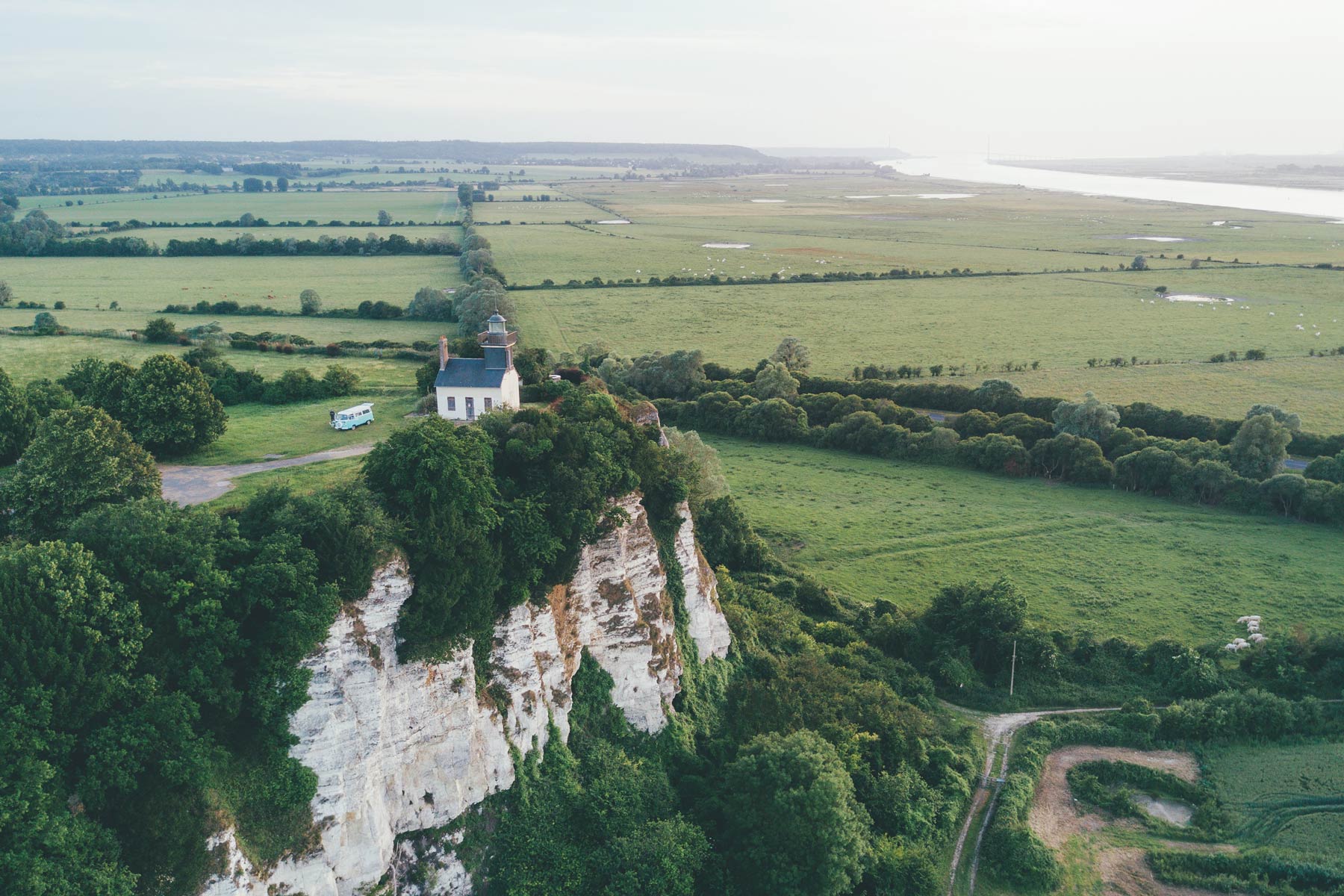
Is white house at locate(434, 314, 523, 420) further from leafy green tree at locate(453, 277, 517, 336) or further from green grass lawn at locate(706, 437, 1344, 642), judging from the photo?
leafy green tree at locate(453, 277, 517, 336)

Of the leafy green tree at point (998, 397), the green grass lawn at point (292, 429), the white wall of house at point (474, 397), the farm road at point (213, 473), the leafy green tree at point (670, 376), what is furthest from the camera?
the leafy green tree at point (670, 376)

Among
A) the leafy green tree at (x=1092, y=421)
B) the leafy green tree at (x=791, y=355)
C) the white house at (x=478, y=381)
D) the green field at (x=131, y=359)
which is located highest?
the white house at (x=478, y=381)

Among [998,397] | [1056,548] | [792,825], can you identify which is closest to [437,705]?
[792,825]

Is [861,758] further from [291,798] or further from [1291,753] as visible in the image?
[291,798]

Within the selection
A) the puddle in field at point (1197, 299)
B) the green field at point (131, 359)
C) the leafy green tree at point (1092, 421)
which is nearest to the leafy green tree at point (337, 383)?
the green field at point (131, 359)

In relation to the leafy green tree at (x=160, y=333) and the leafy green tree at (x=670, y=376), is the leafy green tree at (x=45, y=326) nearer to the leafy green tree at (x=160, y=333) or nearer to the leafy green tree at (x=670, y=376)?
the leafy green tree at (x=160, y=333)

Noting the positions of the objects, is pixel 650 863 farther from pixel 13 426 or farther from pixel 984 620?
pixel 13 426
